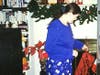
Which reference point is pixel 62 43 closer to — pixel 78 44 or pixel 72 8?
pixel 78 44

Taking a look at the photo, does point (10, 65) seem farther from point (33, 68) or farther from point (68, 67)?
point (68, 67)

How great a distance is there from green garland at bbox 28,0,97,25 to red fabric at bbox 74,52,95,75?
32 centimetres

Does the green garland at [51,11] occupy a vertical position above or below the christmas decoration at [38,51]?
above

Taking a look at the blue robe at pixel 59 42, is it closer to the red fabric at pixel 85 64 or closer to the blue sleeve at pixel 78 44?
the blue sleeve at pixel 78 44

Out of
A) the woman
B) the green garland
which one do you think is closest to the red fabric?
the woman

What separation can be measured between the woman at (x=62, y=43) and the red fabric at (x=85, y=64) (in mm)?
69

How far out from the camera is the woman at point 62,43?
207cm

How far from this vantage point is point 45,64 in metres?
2.10

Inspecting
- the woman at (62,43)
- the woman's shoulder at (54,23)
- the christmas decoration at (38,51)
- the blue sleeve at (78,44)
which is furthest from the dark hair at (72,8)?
the christmas decoration at (38,51)

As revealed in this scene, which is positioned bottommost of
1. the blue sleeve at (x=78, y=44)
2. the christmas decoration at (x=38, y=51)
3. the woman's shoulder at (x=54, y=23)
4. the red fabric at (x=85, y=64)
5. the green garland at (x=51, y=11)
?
the red fabric at (x=85, y=64)

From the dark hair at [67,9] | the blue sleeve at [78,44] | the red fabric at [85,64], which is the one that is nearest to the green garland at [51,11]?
the dark hair at [67,9]

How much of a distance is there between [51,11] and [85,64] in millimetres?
585

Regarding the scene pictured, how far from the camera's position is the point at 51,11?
80.9 inches

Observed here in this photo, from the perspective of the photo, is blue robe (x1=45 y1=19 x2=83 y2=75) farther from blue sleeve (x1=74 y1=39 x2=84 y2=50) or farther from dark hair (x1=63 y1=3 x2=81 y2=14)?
dark hair (x1=63 y1=3 x2=81 y2=14)
